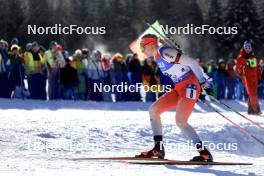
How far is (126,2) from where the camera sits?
5647cm

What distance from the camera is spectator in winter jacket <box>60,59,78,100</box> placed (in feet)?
61.7

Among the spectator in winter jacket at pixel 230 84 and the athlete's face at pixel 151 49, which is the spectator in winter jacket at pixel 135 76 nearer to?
the spectator in winter jacket at pixel 230 84

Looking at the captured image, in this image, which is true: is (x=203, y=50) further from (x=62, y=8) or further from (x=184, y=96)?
(x=184, y=96)

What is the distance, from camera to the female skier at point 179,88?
9797 millimetres

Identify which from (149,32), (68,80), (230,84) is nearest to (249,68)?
(230,84)

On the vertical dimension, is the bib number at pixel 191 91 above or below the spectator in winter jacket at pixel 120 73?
below

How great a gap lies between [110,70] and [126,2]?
37.2m

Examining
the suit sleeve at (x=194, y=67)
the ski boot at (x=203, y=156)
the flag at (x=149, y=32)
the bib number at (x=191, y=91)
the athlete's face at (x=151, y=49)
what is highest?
the flag at (x=149, y=32)

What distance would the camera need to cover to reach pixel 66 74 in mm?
18875

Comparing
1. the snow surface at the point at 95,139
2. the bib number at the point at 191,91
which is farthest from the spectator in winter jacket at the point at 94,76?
the bib number at the point at 191,91

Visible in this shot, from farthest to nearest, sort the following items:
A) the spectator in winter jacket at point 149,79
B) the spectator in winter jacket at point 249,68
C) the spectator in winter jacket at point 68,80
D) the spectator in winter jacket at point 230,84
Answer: the spectator in winter jacket at point 230,84 < the spectator in winter jacket at point 149,79 < the spectator in winter jacket at point 68,80 < the spectator in winter jacket at point 249,68

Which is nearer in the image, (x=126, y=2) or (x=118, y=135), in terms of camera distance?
(x=118, y=135)

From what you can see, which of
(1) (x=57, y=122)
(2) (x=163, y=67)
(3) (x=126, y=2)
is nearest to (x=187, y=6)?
(3) (x=126, y=2)

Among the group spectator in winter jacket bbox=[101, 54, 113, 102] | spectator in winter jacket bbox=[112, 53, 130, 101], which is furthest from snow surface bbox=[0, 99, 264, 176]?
spectator in winter jacket bbox=[112, 53, 130, 101]
